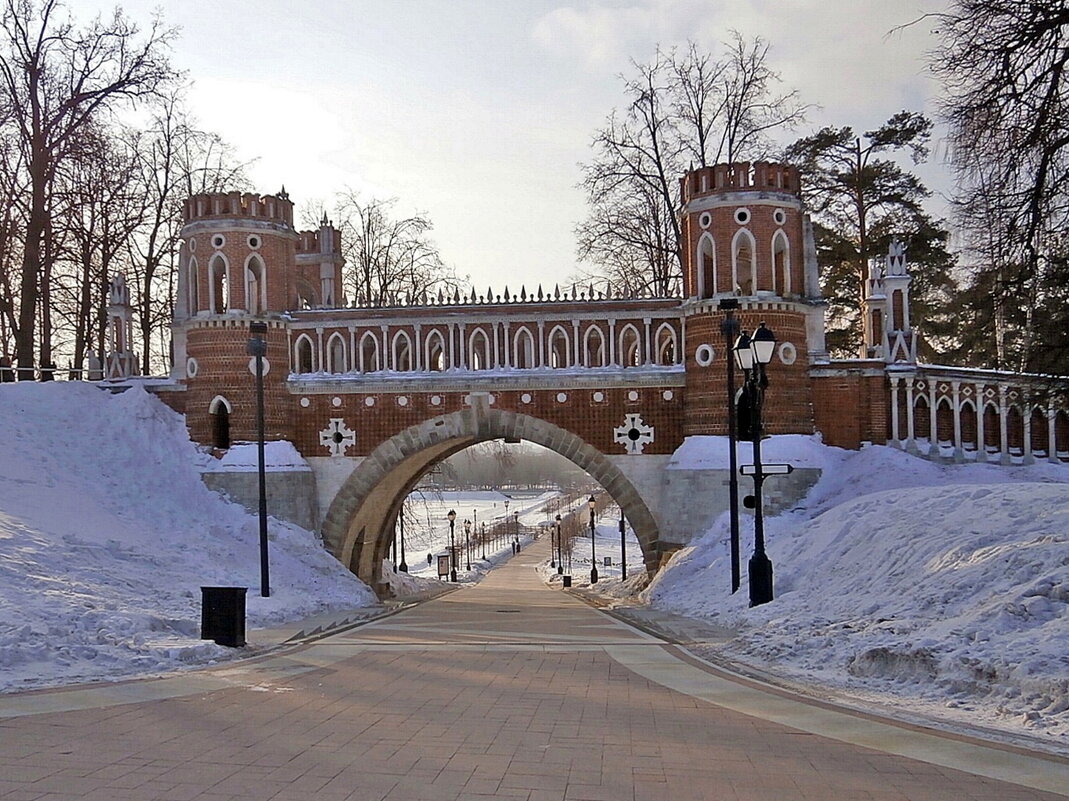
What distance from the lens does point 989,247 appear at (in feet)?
39.4

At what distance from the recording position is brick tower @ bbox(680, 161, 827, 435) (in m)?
22.8

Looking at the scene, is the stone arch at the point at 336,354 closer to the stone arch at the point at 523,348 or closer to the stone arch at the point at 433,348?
the stone arch at the point at 433,348

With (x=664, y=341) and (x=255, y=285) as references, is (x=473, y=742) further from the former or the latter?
(x=255, y=285)

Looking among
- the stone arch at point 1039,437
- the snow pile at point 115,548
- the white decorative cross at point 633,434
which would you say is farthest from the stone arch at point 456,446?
the stone arch at point 1039,437

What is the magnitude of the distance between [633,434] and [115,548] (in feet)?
36.3

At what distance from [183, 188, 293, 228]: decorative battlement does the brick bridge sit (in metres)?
0.05

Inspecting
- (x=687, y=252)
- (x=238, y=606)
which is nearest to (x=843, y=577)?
(x=238, y=606)

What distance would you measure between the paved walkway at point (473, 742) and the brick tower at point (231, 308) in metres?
14.3

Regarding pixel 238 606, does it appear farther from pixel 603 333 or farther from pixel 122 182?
pixel 122 182

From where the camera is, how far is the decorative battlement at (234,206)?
81.6 feet

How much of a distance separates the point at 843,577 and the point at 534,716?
688 cm


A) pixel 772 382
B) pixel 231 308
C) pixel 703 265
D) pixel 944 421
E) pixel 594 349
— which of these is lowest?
pixel 944 421

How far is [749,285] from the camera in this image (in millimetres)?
23422

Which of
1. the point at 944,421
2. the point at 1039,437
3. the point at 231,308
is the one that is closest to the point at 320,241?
the point at 231,308
